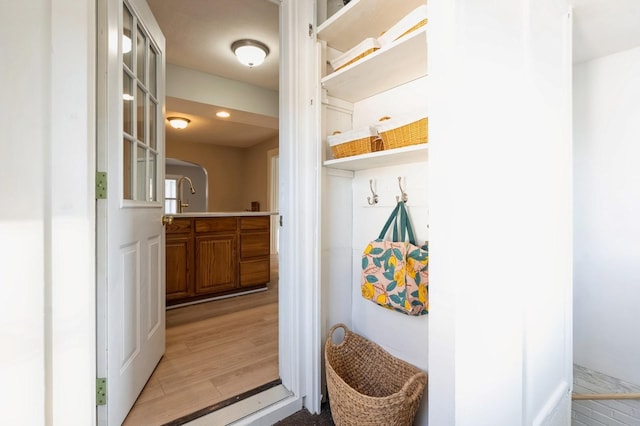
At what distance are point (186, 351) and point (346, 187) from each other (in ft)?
5.18

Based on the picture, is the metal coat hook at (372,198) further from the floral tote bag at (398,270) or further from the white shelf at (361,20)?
the white shelf at (361,20)

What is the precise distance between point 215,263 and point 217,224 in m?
0.42

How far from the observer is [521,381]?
78cm

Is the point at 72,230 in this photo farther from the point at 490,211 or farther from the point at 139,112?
the point at 490,211

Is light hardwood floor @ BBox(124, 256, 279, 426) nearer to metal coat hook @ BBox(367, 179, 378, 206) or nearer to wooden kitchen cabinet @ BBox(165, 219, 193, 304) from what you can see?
wooden kitchen cabinet @ BBox(165, 219, 193, 304)

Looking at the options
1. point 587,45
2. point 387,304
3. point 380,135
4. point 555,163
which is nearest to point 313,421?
point 387,304

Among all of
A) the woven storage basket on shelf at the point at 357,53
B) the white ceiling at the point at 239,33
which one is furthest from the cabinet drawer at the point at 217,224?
the woven storage basket on shelf at the point at 357,53

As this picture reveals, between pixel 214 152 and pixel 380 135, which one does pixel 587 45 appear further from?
pixel 214 152

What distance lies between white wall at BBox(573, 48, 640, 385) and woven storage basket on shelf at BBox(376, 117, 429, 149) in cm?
78

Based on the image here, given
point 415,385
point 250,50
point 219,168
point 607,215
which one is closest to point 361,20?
point 607,215

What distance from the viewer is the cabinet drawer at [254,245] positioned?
3246 millimetres

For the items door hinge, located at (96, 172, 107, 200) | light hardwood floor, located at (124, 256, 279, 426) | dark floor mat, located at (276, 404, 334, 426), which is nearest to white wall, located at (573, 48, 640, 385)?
dark floor mat, located at (276, 404, 334, 426)

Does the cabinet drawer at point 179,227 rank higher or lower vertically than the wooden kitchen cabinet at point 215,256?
higher

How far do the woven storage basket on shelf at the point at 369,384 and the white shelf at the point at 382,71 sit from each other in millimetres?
1192
